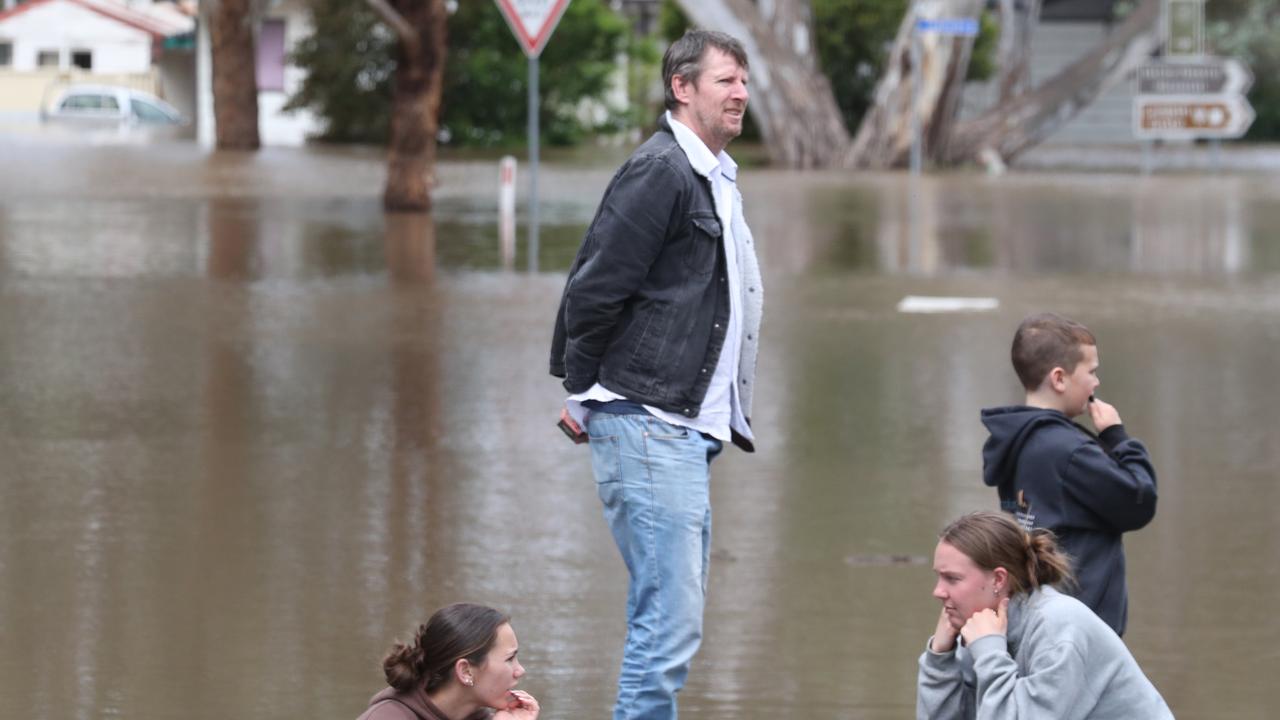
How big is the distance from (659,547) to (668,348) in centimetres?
44

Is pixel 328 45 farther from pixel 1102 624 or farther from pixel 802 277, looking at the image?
pixel 1102 624

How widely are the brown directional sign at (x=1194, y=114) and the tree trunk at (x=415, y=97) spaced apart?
40.0 ft

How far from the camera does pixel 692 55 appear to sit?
462 centimetres

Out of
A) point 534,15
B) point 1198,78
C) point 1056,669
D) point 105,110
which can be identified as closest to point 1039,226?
point 534,15

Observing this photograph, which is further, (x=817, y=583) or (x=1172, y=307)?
(x=1172, y=307)

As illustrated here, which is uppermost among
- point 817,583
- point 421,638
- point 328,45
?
point 328,45

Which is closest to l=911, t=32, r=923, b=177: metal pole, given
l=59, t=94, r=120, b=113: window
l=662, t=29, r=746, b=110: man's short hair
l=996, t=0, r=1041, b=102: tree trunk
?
l=996, t=0, r=1041, b=102: tree trunk

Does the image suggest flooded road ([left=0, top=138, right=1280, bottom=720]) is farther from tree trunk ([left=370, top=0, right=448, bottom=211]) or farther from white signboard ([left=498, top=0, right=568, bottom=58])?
tree trunk ([left=370, top=0, right=448, bottom=211])

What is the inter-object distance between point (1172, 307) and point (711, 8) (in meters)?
18.2

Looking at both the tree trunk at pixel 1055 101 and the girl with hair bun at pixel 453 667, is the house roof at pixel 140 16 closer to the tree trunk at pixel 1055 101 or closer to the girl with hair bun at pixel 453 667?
the tree trunk at pixel 1055 101

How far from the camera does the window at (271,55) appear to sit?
5041cm

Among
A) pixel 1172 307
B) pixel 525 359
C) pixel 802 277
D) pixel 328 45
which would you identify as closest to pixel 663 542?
pixel 525 359

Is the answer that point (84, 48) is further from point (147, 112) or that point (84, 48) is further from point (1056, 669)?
point (1056, 669)

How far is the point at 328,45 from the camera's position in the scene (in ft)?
132
